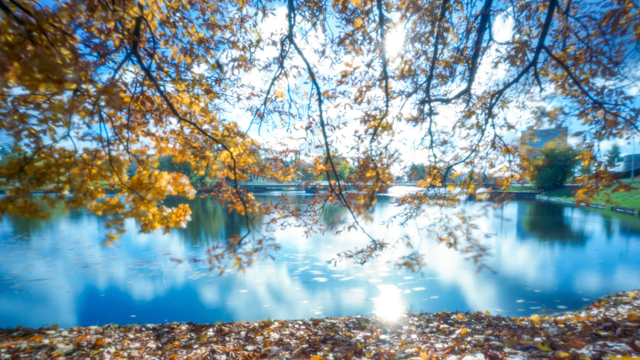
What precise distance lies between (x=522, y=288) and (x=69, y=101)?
952 centimetres

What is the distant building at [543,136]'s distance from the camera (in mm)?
3159

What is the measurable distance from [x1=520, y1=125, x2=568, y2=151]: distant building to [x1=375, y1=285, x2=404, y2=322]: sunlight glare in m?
3.70

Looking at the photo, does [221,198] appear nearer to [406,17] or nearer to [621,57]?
[406,17]

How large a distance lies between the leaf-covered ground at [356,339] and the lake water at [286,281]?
1188mm

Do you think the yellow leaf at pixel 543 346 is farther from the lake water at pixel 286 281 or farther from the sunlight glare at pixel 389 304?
the sunlight glare at pixel 389 304

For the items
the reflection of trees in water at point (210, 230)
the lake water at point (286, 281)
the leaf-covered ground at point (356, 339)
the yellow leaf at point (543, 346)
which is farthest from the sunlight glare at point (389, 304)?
the reflection of trees in water at point (210, 230)

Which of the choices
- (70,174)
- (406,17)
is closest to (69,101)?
(70,174)

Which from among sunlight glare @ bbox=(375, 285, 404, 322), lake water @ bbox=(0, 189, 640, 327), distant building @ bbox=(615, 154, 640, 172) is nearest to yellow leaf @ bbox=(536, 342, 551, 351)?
lake water @ bbox=(0, 189, 640, 327)

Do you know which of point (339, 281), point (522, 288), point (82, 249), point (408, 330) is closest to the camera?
point (408, 330)

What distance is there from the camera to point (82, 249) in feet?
35.3

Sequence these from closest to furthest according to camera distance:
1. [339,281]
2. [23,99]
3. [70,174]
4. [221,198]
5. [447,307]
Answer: [23,99], [70,174], [221,198], [447,307], [339,281]

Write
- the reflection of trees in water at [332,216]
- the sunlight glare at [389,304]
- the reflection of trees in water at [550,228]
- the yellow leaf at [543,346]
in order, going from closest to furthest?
1. the yellow leaf at [543,346]
2. the reflection of trees in water at [332,216]
3. the sunlight glare at [389,304]
4. the reflection of trees in water at [550,228]

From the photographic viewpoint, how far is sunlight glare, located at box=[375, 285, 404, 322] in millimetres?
5450

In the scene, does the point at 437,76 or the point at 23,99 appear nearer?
the point at 23,99
